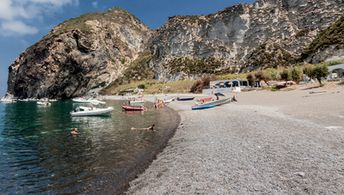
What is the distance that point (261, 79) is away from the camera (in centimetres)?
10931

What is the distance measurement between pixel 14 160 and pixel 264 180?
67.2ft

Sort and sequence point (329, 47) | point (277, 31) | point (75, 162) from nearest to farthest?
point (75, 162), point (329, 47), point (277, 31)

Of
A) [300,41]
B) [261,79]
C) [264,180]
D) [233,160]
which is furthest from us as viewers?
[300,41]

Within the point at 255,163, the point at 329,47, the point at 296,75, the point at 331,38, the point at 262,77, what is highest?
the point at 331,38

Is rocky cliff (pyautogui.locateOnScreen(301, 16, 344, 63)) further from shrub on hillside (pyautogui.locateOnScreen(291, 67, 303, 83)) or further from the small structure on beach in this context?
shrub on hillside (pyautogui.locateOnScreen(291, 67, 303, 83))

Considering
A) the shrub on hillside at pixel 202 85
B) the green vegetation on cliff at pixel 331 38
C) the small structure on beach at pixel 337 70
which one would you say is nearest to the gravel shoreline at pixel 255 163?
the small structure on beach at pixel 337 70

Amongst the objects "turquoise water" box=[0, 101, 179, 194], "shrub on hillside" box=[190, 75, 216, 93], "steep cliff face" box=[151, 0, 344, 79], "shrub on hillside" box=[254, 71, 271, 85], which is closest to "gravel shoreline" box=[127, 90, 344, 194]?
"turquoise water" box=[0, 101, 179, 194]

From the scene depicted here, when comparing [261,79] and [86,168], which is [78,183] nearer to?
[86,168]

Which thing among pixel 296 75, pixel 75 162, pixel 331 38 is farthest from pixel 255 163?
pixel 331 38

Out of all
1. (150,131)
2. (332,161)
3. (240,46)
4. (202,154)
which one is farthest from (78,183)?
(240,46)

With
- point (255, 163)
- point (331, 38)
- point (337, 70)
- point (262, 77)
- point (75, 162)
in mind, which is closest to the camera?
point (255, 163)

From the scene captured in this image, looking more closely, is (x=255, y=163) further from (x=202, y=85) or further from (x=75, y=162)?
(x=202, y=85)

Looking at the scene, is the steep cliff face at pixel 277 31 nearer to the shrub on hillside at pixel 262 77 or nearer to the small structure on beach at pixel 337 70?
the shrub on hillside at pixel 262 77

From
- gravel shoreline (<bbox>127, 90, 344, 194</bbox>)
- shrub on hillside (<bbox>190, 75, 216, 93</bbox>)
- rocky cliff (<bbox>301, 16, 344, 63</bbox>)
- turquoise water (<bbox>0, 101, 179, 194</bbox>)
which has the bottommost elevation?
turquoise water (<bbox>0, 101, 179, 194</bbox>)
